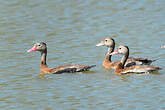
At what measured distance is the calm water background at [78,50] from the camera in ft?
48.2

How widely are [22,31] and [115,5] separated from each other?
4129mm

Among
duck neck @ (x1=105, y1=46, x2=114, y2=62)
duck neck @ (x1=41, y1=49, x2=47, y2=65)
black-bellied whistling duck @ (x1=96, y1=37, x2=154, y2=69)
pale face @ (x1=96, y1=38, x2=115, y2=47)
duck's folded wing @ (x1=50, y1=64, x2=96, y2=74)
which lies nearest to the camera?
duck's folded wing @ (x1=50, y1=64, x2=96, y2=74)

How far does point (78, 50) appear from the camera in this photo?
1958 centimetres

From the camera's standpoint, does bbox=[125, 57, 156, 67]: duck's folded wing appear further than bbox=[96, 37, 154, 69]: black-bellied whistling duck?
No


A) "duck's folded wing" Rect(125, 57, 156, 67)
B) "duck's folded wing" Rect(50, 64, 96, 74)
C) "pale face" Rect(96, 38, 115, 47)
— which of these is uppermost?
"pale face" Rect(96, 38, 115, 47)

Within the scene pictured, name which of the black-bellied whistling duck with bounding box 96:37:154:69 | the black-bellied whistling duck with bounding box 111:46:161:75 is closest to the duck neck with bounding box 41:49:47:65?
the black-bellied whistling duck with bounding box 96:37:154:69

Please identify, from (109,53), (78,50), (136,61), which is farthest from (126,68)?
(78,50)

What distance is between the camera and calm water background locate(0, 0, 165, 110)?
578 inches

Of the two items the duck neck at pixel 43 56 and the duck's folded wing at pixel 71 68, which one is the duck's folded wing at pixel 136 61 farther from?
the duck neck at pixel 43 56

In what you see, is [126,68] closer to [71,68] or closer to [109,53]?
[71,68]

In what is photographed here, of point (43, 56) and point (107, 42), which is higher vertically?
point (107, 42)

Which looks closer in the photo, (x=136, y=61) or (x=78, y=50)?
(x=136, y=61)

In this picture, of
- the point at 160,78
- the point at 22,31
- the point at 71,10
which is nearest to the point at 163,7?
the point at 71,10

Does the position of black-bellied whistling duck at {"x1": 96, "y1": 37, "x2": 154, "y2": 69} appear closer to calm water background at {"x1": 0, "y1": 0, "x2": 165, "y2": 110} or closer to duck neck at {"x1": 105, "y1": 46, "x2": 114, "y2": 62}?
duck neck at {"x1": 105, "y1": 46, "x2": 114, "y2": 62}
